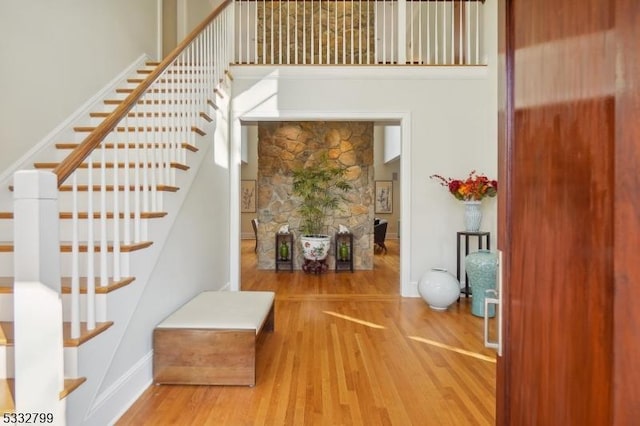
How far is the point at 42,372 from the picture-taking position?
150cm

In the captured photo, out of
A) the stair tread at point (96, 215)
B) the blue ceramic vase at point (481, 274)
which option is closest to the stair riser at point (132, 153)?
the stair tread at point (96, 215)

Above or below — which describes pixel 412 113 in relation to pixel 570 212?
above

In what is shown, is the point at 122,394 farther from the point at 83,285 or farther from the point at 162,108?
the point at 162,108

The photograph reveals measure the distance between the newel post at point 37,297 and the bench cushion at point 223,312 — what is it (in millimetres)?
911

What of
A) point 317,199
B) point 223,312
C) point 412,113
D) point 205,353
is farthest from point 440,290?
point 317,199

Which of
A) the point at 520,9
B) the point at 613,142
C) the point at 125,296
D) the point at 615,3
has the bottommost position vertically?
the point at 125,296

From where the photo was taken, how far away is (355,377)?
8.25 feet

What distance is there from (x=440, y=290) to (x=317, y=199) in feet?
9.93

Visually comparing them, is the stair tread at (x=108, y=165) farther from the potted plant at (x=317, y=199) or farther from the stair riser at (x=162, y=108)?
the potted plant at (x=317, y=199)

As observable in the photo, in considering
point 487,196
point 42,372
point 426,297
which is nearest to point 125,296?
point 42,372

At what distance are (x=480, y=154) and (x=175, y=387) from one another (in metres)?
4.09

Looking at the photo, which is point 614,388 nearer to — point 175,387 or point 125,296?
point 125,296

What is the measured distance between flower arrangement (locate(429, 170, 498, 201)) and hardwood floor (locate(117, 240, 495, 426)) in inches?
49.1

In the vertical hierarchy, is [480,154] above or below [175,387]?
above
